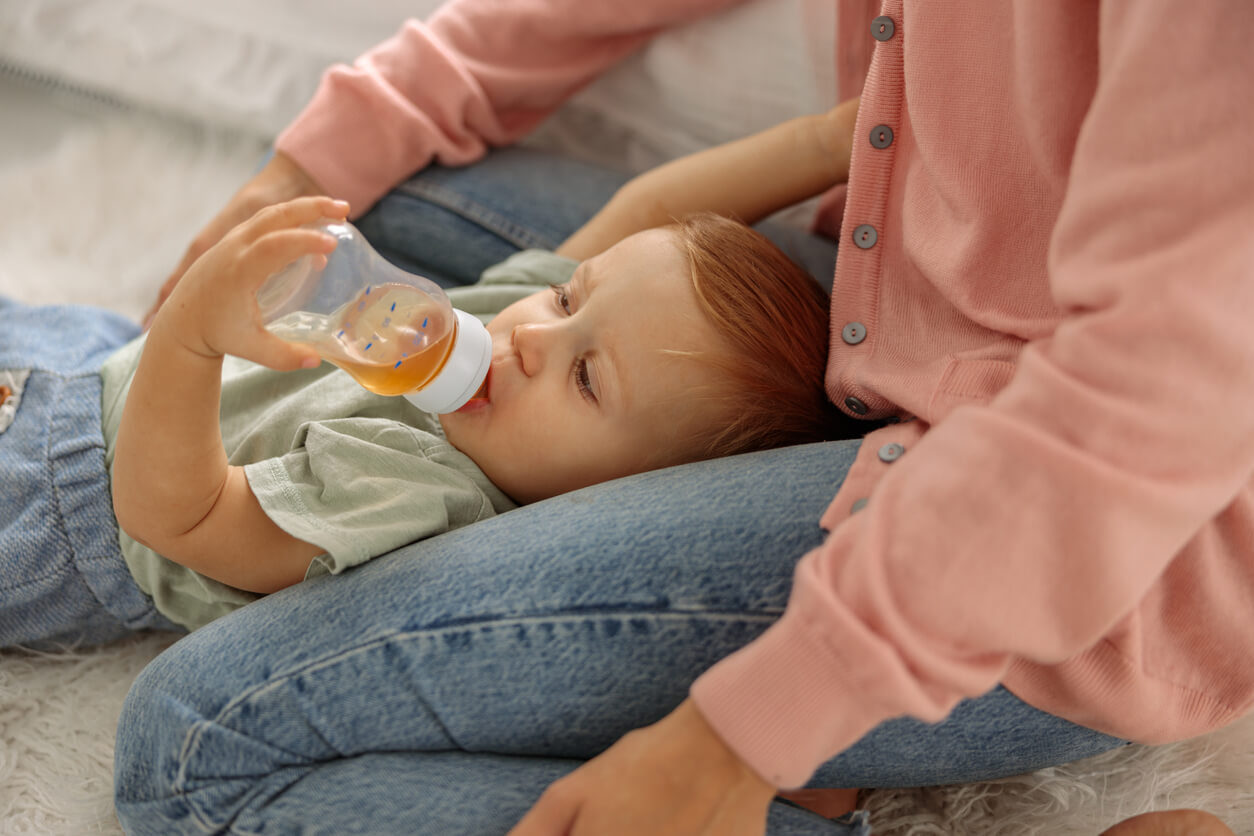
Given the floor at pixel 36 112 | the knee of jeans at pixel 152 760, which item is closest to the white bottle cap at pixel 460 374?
the knee of jeans at pixel 152 760

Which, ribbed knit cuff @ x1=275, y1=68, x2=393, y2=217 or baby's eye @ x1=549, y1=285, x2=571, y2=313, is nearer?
baby's eye @ x1=549, y1=285, x2=571, y2=313

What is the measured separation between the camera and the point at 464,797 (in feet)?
2.41

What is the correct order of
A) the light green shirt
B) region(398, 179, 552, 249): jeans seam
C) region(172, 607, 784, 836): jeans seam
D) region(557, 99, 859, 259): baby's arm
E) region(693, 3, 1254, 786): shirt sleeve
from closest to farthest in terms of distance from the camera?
region(693, 3, 1254, 786): shirt sleeve, region(172, 607, 784, 836): jeans seam, the light green shirt, region(557, 99, 859, 259): baby's arm, region(398, 179, 552, 249): jeans seam

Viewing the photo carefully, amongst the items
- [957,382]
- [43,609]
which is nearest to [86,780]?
[43,609]

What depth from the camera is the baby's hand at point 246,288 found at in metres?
0.74

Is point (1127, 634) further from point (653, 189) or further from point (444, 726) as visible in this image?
point (653, 189)

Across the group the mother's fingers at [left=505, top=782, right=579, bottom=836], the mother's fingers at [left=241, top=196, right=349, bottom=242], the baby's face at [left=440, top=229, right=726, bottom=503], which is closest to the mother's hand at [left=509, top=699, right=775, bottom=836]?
the mother's fingers at [left=505, top=782, right=579, bottom=836]

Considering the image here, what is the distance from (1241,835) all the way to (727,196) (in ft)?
2.92

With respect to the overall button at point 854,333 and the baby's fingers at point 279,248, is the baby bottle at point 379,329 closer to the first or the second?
the baby's fingers at point 279,248

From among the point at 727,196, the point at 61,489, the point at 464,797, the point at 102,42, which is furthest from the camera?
the point at 102,42

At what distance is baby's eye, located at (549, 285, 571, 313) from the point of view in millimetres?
1005

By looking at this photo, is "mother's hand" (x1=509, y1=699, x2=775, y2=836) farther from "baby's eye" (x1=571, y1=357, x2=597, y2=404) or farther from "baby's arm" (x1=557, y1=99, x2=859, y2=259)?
"baby's arm" (x1=557, y1=99, x2=859, y2=259)

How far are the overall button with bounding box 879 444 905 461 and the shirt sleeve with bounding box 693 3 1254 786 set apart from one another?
0.15 meters

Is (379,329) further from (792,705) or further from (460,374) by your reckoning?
(792,705)
